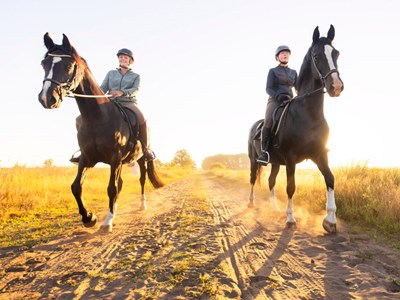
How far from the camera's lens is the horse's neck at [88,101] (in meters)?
5.18

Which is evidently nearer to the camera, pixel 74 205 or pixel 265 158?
pixel 265 158

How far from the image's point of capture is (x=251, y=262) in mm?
3412

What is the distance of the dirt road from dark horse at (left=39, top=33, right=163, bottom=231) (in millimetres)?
837

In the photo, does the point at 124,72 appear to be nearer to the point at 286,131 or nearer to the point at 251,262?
the point at 286,131

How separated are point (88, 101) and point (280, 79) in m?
4.47

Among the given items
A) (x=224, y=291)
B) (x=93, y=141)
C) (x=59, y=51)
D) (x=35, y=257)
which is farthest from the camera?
(x=93, y=141)

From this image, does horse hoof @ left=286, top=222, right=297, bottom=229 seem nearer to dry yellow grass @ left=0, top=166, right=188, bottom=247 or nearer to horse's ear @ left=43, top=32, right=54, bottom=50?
dry yellow grass @ left=0, top=166, right=188, bottom=247

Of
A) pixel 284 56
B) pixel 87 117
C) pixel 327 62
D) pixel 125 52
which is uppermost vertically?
pixel 125 52

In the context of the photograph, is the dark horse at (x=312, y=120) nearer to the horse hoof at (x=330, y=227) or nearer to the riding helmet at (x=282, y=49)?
the horse hoof at (x=330, y=227)

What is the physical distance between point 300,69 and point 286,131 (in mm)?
1279

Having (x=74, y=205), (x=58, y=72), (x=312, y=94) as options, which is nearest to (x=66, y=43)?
(x=58, y=72)

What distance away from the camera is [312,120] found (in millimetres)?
5355

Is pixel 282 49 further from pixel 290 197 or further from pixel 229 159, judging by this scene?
pixel 229 159

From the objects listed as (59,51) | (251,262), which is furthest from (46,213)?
(251,262)
